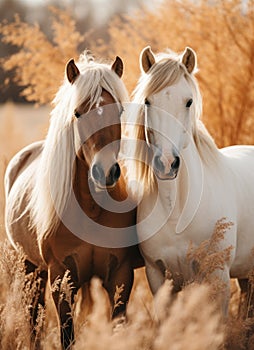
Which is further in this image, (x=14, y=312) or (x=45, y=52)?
(x=45, y=52)

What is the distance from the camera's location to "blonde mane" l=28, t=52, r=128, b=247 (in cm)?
306

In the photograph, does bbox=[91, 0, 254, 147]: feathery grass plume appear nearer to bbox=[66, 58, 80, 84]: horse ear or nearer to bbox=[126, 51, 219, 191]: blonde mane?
bbox=[126, 51, 219, 191]: blonde mane

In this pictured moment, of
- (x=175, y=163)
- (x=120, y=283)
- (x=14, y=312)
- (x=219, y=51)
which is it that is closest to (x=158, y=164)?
(x=175, y=163)

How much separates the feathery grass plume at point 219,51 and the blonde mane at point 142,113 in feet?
7.03

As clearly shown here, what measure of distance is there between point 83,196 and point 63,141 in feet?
1.06

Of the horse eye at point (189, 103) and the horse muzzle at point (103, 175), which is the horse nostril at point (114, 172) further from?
the horse eye at point (189, 103)

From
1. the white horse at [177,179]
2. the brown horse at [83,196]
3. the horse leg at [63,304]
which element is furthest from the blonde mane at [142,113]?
the horse leg at [63,304]

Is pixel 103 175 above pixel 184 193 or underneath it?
above

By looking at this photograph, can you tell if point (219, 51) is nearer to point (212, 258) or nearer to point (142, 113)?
point (142, 113)

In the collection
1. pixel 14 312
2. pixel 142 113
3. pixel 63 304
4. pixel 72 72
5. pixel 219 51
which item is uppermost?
pixel 219 51

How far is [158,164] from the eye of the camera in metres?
2.96

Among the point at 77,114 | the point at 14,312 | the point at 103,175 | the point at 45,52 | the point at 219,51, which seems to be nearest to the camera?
the point at 14,312

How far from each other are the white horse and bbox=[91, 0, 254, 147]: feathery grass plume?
220 centimetres

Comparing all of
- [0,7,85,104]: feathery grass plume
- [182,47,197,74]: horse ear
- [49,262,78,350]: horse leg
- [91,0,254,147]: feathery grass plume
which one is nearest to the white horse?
[182,47,197,74]: horse ear
